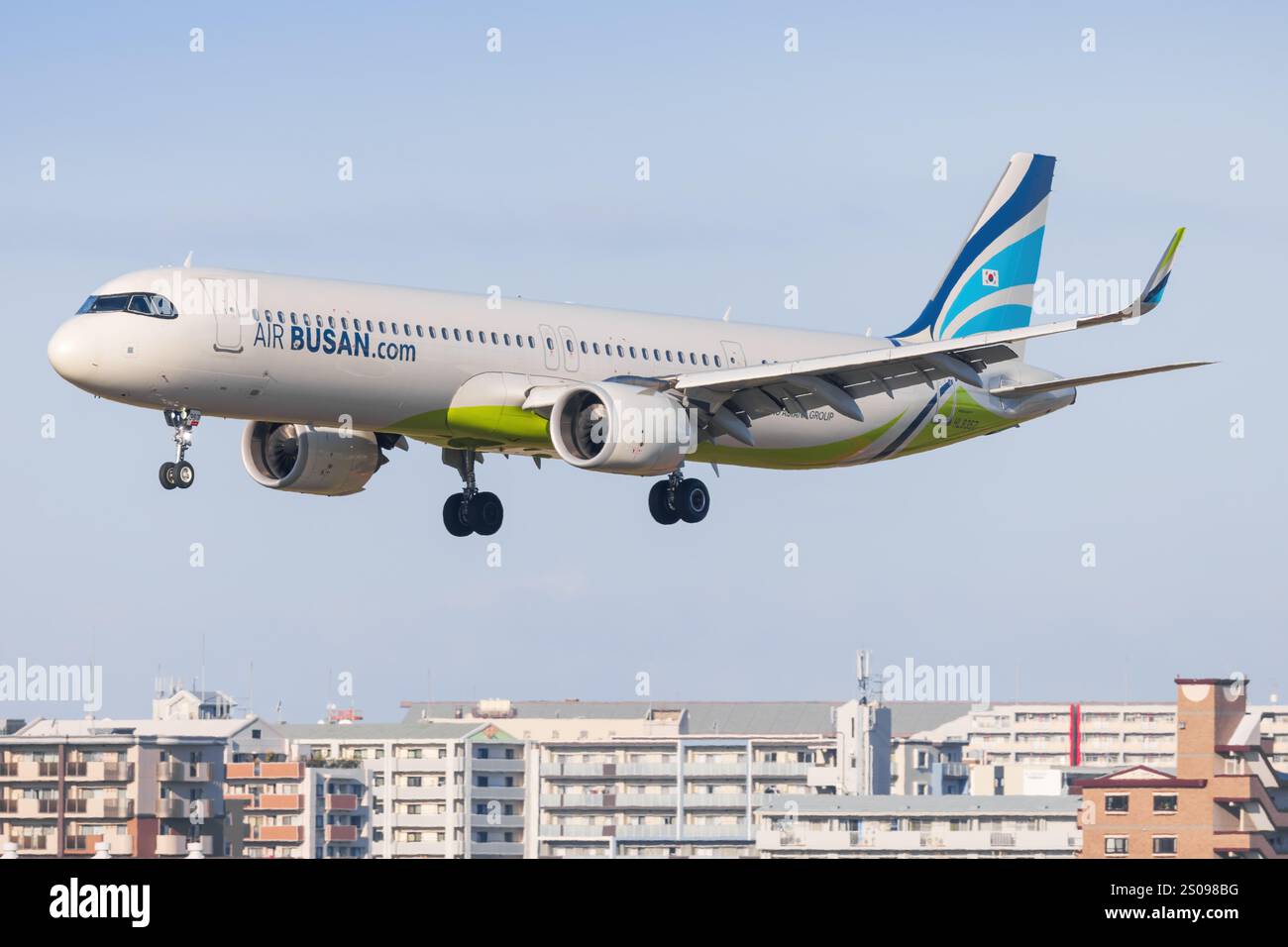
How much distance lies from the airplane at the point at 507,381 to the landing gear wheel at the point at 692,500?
0.06 meters

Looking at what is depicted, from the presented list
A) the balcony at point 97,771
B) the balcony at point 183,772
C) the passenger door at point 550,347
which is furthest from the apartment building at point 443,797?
the passenger door at point 550,347

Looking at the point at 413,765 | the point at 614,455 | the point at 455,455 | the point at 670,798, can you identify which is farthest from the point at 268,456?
the point at 670,798

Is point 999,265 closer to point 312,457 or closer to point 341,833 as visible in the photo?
point 312,457

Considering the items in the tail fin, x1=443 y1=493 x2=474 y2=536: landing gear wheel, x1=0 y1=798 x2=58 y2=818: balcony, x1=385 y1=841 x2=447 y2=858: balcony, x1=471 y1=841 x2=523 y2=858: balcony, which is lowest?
x1=471 y1=841 x2=523 y2=858: balcony

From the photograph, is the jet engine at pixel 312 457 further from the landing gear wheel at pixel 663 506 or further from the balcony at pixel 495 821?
the balcony at pixel 495 821

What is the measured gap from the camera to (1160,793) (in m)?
104

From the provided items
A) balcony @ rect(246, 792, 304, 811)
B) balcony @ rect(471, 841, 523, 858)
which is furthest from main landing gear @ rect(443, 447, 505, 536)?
balcony @ rect(246, 792, 304, 811)

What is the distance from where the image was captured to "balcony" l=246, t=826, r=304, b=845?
456ft

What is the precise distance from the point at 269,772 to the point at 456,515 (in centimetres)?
8878

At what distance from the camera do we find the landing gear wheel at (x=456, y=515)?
57875 millimetres

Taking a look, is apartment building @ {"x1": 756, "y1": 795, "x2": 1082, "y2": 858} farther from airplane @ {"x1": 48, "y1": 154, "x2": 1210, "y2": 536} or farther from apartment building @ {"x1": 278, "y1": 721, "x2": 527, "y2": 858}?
airplane @ {"x1": 48, "y1": 154, "x2": 1210, "y2": 536}

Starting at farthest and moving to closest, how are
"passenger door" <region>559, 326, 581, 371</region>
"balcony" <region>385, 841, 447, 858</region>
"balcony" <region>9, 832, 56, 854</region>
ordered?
"balcony" <region>385, 841, 447, 858</region> → "balcony" <region>9, 832, 56, 854</region> → "passenger door" <region>559, 326, 581, 371</region>

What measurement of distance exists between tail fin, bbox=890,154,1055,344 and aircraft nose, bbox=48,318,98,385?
2657 cm

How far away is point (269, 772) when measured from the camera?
143 m
